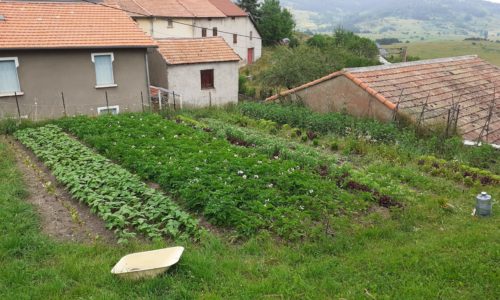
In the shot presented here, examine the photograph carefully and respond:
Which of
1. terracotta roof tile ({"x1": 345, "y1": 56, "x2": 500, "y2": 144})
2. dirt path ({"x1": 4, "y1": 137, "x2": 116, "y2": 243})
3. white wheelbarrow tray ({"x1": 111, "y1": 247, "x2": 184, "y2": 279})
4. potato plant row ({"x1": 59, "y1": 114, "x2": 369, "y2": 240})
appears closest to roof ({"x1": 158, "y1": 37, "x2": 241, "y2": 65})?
terracotta roof tile ({"x1": 345, "y1": 56, "x2": 500, "y2": 144})

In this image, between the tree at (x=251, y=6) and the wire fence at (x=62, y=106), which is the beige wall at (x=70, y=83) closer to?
the wire fence at (x=62, y=106)

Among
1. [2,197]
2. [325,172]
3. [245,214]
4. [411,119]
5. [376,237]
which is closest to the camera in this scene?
[376,237]

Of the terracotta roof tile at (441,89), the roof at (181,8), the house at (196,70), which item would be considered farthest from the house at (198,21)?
the terracotta roof tile at (441,89)

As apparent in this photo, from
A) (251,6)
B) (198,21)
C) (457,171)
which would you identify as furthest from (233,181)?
(251,6)

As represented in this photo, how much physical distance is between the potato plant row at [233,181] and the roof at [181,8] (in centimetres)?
2452

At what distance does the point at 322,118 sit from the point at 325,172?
5.57m

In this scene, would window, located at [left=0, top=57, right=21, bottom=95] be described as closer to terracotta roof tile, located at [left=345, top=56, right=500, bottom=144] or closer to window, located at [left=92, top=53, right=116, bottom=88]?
window, located at [left=92, top=53, right=116, bottom=88]

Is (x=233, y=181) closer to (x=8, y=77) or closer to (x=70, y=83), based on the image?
(x=70, y=83)

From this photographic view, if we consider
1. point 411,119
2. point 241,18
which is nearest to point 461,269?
point 411,119

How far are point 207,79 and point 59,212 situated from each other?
57.6 feet

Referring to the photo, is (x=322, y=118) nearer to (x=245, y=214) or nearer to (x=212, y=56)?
(x=245, y=214)

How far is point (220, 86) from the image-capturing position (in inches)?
981

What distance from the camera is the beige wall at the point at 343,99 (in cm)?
1477

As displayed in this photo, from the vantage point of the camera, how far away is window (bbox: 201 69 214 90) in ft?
79.7
